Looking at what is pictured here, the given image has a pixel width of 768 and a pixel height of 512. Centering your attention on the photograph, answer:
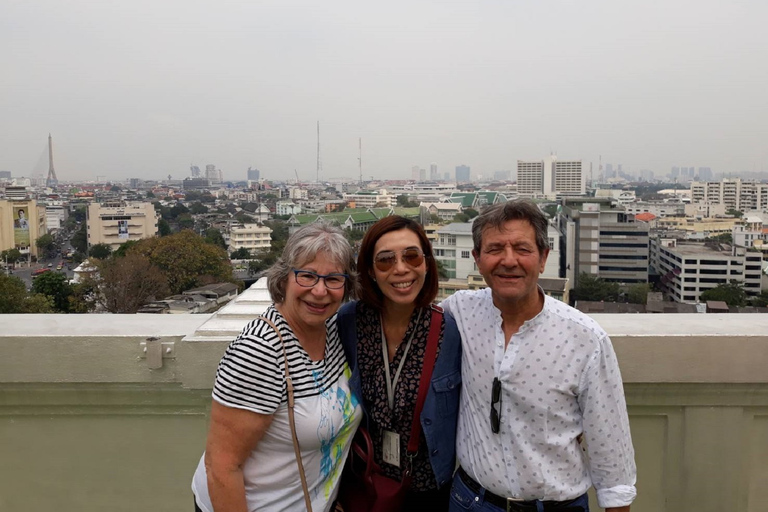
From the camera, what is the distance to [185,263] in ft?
66.9

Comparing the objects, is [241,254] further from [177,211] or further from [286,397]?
[286,397]

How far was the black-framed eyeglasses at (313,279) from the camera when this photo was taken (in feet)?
3.56

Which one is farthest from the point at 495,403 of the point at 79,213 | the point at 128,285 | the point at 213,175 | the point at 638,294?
the point at 213,175

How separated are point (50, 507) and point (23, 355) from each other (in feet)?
1.34

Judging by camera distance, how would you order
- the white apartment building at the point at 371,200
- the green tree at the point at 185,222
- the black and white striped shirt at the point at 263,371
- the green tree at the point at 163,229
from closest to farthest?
the black and white striped shirt at the point at 263,371 → the green tree at the point at 163,229 → the green tree at the point at 185,222 → the white apartment building at the point at 371,200

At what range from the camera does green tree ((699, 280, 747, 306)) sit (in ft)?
76.2

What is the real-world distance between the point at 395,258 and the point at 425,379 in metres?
0.23

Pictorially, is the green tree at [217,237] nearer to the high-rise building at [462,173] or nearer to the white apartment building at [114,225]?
the white apartment building at [114,225]

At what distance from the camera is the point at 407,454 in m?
1.12

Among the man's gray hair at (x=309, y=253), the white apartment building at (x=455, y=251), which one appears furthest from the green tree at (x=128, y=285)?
the man's gray hair at (x=309, y=253)

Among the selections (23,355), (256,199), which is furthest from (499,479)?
(256,199)

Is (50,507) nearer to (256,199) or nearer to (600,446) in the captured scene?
(600,446)

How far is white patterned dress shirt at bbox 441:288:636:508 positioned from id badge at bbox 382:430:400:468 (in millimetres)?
146

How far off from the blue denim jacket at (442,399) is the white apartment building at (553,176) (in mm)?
96392
